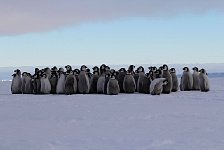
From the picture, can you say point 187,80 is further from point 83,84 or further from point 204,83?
point 83,84

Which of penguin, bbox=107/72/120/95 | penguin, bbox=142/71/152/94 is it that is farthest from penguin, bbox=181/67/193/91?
penguin, bbox=107/72/120/95

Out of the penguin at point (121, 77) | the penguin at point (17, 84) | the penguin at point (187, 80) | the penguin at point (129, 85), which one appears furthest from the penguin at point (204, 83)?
the penguin at point (17, 84)

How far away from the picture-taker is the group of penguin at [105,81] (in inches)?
642

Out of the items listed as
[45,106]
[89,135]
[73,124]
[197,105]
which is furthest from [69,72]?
[89,135]

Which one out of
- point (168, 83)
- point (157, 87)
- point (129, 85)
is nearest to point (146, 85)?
point (129, 85)

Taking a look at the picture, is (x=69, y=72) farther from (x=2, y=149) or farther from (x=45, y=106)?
(x=2, y=149)

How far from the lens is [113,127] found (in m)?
7.63

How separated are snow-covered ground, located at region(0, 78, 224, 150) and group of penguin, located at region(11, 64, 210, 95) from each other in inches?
206

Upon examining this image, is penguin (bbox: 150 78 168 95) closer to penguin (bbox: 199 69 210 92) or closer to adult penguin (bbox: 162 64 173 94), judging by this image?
adult penguin (bbox: 162 64 173 94)

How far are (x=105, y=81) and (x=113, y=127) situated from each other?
350 inches

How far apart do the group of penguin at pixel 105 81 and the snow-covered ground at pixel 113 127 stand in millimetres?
5231

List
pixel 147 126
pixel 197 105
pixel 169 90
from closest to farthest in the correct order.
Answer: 1. pixel 147 126
2. pixel 197 105
3. pixel 169 90

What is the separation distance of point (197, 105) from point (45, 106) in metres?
3.59

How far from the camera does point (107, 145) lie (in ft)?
20.2
